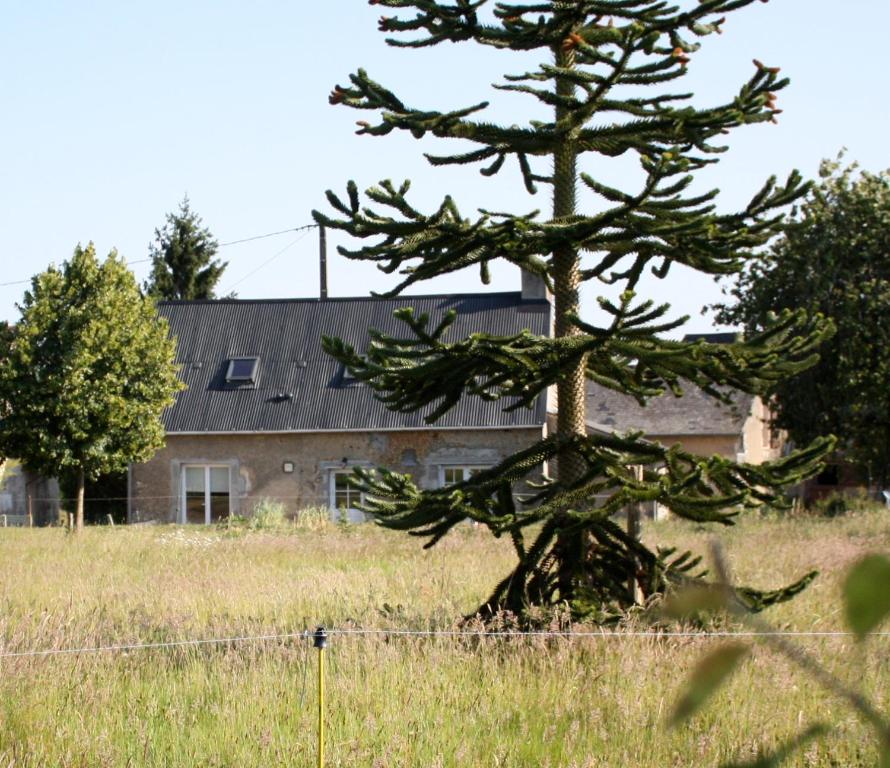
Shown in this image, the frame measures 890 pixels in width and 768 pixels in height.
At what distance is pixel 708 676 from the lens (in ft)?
2.61

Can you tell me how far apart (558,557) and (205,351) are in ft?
88.2

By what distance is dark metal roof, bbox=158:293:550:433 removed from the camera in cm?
3191

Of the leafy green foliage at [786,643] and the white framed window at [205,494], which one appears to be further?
the white framed window at [205,494]

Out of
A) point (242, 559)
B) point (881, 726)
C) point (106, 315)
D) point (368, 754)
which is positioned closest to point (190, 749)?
point (368, 754)

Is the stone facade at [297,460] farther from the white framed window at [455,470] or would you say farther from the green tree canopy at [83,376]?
the green tree canopy at [83,376]

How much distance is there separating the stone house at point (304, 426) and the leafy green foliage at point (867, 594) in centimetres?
2992

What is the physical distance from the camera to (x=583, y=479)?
863 centimetres

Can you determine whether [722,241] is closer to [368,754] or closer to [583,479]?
[583,479]

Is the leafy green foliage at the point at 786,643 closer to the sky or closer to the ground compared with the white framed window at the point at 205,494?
closer to the sky

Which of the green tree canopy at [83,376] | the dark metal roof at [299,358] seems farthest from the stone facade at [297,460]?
the green tree canopy at [83,376]

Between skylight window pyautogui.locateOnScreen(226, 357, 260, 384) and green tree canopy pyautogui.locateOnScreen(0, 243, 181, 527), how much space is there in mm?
3135

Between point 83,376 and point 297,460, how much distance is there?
608cm

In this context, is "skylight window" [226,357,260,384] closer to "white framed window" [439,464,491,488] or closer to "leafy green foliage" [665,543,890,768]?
"white framed window" [439,464,491,488]

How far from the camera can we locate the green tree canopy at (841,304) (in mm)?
28688
